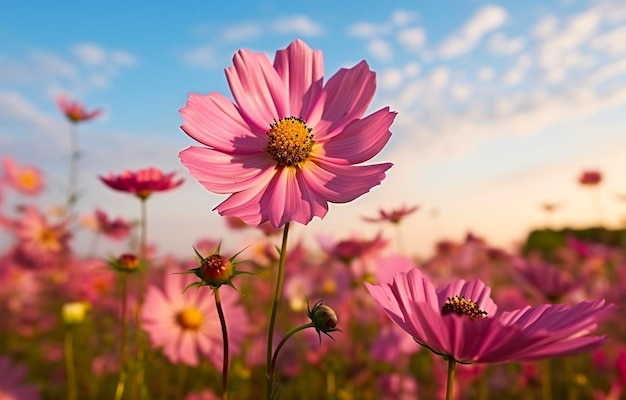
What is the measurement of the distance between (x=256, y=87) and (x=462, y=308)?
21.3 inches

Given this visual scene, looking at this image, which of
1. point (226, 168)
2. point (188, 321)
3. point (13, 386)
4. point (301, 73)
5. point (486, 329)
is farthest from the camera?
point (13, 386)

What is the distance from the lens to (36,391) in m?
2.13

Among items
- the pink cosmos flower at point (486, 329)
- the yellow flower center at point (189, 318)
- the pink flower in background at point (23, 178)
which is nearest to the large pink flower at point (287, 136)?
the pink cosmos flower at point (486, 329)

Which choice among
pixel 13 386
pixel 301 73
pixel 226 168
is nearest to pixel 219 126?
pixel 226 168

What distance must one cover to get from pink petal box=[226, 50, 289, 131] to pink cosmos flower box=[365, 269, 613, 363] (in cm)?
44

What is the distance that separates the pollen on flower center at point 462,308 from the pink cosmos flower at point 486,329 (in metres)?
0.05

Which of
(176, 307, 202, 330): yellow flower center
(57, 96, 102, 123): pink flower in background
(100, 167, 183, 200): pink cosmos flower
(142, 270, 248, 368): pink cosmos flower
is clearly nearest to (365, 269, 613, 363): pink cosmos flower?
(100, 167, 183, 200): pink cosmos flower

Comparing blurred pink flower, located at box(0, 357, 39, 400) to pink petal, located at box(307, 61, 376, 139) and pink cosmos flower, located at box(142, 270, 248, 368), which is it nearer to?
pink cosmos flower, located at box(142, 270, 248, 368)

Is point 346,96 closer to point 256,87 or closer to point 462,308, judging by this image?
point 256,87

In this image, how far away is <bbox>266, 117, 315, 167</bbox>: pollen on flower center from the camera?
979 mm

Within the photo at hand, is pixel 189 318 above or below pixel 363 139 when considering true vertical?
below

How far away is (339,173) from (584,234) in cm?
1331

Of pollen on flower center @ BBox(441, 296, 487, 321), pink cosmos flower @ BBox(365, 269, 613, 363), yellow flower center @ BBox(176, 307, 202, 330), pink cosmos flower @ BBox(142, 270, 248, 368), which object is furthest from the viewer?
yellow flower center @ BBox(176, 307, 202, 330)

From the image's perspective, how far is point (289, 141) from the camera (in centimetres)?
98
